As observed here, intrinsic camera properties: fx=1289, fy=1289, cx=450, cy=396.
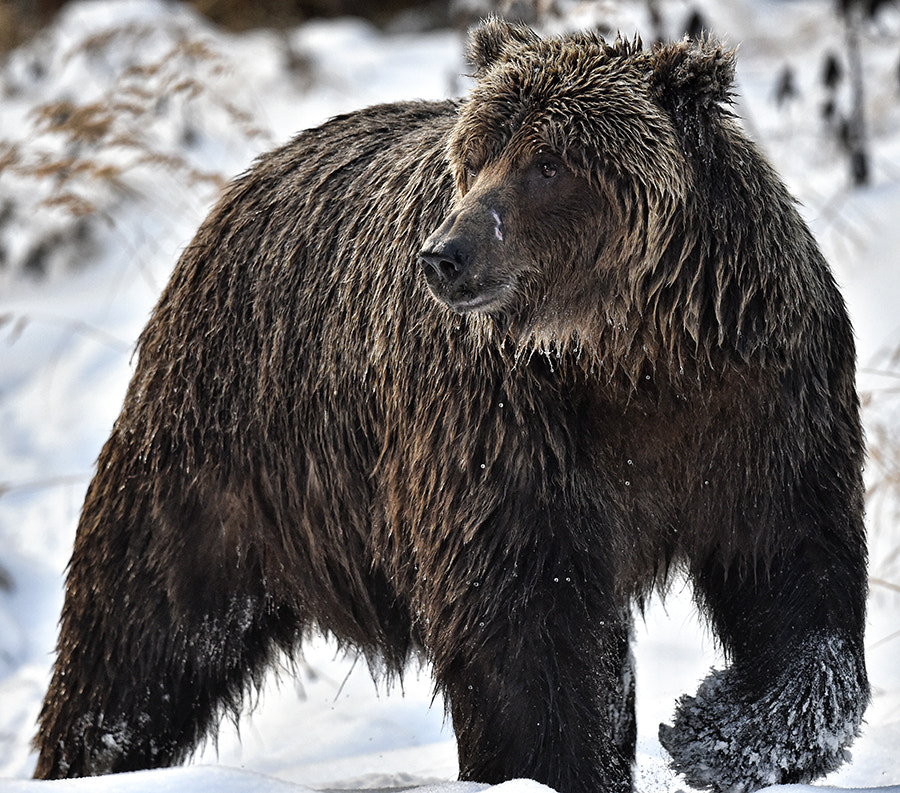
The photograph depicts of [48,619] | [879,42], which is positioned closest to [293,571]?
[48,619]

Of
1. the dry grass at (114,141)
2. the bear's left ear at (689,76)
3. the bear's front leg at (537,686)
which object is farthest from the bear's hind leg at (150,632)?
the dry grass at (114,141)

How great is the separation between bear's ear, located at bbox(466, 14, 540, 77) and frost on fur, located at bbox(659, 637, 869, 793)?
169 cm

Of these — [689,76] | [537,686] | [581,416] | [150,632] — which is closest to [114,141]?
[150,632]

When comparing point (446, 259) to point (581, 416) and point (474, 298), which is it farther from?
point (581, 416)

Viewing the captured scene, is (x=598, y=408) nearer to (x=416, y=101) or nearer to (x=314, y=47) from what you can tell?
(x=416, y=101)

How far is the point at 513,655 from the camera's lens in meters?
3.12

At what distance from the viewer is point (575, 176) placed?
10.0ft

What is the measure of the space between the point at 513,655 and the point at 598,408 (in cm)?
63

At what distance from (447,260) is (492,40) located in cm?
78

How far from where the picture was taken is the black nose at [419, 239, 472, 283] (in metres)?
2.87

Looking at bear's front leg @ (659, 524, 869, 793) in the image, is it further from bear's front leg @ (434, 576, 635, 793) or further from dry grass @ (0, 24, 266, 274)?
dry grass @ (0, 24, 266, 274)

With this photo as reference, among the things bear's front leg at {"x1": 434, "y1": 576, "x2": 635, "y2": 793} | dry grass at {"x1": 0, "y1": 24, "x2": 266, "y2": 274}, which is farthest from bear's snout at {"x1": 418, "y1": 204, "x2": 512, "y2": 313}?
dry grass at {"x1": 0, "y1": 24, "x2": 266, "y2": 274}

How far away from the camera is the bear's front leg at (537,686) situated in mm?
3111

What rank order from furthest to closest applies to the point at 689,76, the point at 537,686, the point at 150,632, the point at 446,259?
1. the point at 150,632
2. the point at 537,686
3. the point at 689,76
4. the point at 446,259
